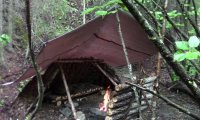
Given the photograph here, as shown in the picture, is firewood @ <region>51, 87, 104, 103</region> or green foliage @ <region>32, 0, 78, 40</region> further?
green foliage @ <region>32, 0, 78, 40</region>

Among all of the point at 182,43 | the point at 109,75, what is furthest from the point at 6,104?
the point at 182,43

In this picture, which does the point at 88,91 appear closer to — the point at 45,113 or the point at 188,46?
the point at 45,113

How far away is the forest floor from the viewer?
→ 236 inches

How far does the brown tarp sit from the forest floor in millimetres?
1333

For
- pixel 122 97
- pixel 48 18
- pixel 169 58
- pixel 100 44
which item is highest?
pixel 48 18

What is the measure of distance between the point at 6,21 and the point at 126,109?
632 centimetres

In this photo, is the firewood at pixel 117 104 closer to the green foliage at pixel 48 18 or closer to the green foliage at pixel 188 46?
the green foliage at pixel 188 46

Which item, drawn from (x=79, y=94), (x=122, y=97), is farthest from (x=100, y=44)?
(x=79, y=94)

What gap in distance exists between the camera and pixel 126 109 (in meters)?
5.41

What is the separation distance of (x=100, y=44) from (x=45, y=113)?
2256 mm

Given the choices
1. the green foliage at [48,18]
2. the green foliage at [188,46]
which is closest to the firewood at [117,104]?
the green foliage at [188,46]

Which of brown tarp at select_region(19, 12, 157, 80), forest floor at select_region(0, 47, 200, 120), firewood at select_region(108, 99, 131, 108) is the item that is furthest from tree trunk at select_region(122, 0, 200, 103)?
forest floor at select_region(0, 47, 200, 120)

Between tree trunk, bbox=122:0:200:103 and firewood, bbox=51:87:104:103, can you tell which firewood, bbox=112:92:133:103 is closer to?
firewood, bbox=51:87:104:103

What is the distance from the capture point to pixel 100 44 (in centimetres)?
515
